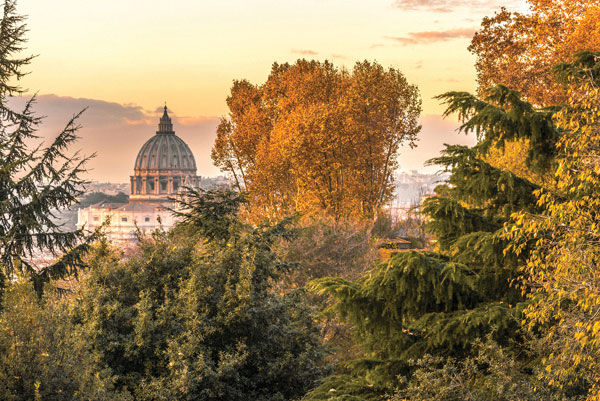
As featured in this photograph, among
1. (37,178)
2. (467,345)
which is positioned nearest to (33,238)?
(37,178)

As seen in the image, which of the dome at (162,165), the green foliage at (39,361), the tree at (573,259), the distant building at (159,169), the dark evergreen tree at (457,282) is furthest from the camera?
the dome at (162,165)

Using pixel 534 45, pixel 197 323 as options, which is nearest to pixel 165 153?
pixel 534 45

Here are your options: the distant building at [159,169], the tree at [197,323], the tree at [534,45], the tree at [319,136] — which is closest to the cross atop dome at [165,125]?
the distant building at [159,169]

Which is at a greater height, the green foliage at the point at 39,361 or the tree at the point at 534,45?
the tree at the point at 534,45

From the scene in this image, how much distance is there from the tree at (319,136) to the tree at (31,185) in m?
8.51

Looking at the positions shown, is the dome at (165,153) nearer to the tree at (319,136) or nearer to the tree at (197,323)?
the tree at (319,136)

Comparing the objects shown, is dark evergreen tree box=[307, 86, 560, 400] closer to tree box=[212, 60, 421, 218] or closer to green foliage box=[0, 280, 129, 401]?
green foliage box=[0, 280, 129, 401]

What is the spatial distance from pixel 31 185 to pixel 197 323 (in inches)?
373

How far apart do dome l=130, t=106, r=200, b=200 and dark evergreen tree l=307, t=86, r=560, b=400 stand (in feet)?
607

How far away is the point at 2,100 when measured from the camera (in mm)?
17375

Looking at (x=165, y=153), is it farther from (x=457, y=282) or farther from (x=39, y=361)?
(x=457, y=282)

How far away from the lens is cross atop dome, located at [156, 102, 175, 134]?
197500mm

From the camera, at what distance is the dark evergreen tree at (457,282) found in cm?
727

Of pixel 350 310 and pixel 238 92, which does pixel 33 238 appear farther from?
pixel 238 92
